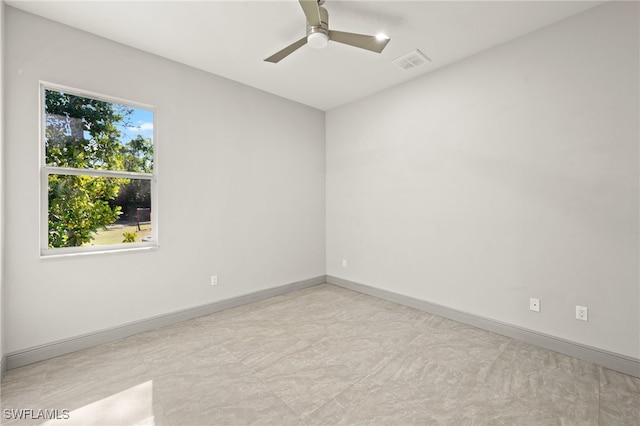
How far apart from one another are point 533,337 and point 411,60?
3123 millimetres

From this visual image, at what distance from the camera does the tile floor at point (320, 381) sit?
1853 mm

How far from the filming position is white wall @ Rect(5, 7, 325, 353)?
8.03ft

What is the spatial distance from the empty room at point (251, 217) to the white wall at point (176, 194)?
0.07ft

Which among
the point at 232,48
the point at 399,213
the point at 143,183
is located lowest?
the point at 399,213

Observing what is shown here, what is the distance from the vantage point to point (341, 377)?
2264 millimetres

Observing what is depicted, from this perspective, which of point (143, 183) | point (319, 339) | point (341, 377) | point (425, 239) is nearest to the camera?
point (341, 377)

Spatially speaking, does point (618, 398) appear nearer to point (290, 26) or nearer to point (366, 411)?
point (366, 411)

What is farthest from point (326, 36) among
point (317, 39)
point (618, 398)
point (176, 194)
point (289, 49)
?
point (618, 398)

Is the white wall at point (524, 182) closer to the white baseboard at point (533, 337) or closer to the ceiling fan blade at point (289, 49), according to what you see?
the white baseboard at point (533, 337)

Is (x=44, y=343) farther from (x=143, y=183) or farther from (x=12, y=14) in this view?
→ (x=12, y=14)

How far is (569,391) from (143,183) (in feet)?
13.7

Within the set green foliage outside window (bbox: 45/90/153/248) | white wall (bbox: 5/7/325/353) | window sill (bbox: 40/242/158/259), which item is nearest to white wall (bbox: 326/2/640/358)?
white wall (bbox: 5/7/325/353)

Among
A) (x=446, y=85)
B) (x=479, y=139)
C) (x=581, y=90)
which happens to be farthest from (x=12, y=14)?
(x=581, y=90)

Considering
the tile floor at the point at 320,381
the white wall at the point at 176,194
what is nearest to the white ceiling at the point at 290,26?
the white wall at the point at 176,194
